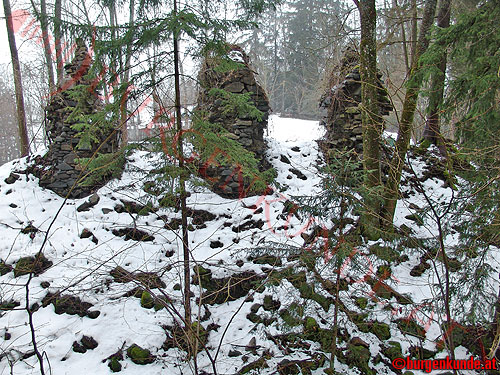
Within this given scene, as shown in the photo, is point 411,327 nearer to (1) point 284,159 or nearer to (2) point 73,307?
(1) point 284,159

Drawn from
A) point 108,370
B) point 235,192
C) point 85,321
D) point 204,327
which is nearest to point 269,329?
point 204,327

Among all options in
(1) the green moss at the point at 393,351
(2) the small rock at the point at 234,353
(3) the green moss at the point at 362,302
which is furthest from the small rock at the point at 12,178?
(1) the green moss at the point at 393,351

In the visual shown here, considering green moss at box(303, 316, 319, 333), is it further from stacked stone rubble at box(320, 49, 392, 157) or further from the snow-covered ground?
stacked stone rubble at box(320, 49, 392, 157)

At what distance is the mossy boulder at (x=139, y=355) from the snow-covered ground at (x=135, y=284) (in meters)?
0.06

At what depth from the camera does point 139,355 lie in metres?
3.52

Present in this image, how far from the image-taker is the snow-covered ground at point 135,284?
3.46 metres

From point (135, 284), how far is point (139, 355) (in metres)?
0.92

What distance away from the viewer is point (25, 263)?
470cm

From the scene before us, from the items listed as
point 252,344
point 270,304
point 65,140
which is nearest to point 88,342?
point 252,344

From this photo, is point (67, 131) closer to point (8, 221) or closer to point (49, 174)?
point (49, 174)

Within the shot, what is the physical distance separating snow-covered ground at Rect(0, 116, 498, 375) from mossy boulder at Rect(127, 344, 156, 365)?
63 millimetres

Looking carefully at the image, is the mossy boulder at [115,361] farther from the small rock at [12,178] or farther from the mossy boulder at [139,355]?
the small rock at [12,178]

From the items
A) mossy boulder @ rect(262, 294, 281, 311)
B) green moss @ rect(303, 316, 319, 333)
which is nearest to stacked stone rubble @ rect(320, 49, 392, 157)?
mossy boulder @ rect(262, 294, 281, 311)

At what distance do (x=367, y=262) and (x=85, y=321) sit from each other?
4.06 metres
